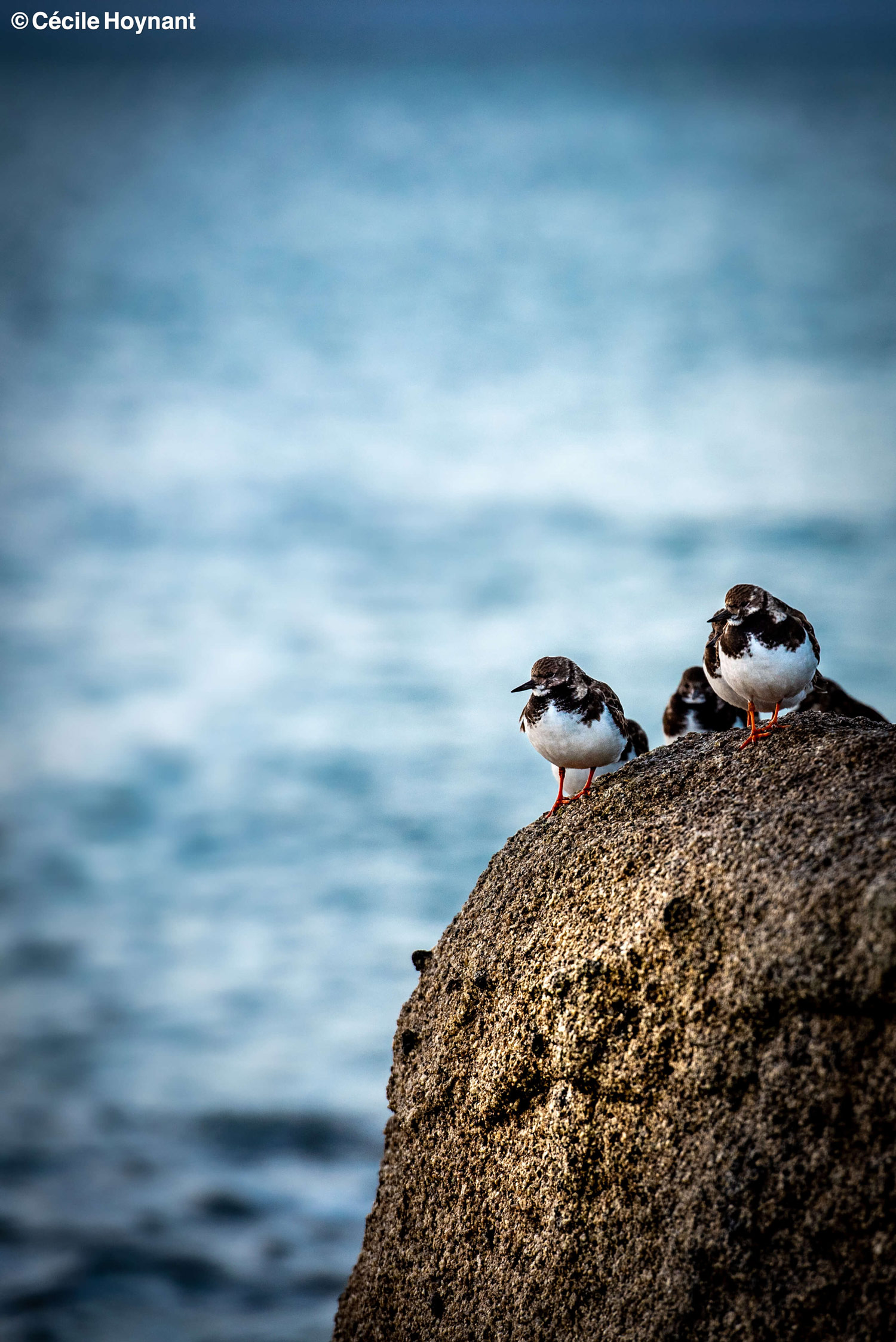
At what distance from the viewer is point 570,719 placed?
17.5 feet

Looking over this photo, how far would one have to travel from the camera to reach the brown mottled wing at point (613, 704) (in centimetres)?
551

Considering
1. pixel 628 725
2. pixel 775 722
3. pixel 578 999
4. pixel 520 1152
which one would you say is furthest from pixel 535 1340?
pixel 628 725

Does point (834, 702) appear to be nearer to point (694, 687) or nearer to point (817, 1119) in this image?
point (694, 687)

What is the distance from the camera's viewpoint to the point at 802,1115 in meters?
3.19

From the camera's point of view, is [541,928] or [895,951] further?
[541,928]

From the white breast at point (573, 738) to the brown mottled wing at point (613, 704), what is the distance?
4 centimetres

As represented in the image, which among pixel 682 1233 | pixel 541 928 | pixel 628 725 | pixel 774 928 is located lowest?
pixel 682 1233

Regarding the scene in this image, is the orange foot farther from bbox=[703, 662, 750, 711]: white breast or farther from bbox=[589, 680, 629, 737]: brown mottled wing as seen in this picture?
bbox=[589, 680, 629, 737]: brown mottled wing

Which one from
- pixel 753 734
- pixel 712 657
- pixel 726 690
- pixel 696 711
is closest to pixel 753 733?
pixel 753 734

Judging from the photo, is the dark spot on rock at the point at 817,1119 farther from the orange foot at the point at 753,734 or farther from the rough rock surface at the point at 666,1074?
the orange foot at the point at 753,734

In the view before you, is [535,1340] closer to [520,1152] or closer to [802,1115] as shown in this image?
[520,1152]

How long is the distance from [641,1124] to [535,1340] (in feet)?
3.14

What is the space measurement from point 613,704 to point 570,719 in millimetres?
385

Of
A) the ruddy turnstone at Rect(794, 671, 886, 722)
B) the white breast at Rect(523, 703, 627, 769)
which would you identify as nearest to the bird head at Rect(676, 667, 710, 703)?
the ruddy turnstone at Rect(794, 671, 886, 722)
